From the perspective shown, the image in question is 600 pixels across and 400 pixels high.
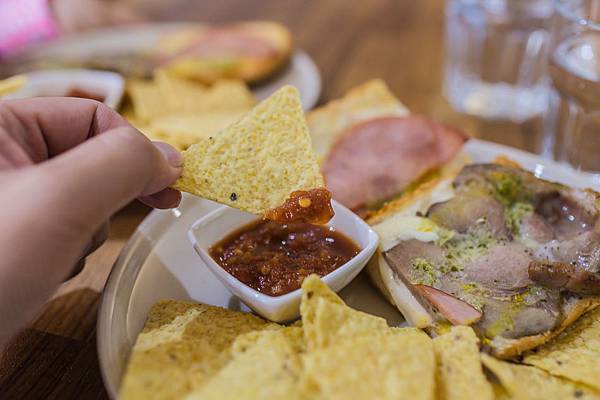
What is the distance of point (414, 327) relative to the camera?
1900 millimetres

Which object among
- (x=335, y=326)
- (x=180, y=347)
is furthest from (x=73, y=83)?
(x=335, y=326)

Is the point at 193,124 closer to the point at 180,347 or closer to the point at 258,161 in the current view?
the point at 258,161

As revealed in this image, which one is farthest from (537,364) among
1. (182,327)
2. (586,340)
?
(182,327)

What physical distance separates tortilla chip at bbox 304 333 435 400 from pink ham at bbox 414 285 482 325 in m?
Result: 0.23

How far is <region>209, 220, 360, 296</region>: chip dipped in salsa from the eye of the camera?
75.6 inches

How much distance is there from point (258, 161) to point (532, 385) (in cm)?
105

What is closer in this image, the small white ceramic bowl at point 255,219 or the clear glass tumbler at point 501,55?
the small white ceramic bowl at point 255,219

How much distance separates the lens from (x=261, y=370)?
61.0 inches

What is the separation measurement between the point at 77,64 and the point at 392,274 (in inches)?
111

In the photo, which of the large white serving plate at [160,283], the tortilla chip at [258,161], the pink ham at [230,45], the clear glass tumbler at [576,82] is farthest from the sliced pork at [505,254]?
the pink ham at [230,45]

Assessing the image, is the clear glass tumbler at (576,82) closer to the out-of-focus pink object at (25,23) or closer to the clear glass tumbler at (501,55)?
the clear glass tumbler at (501,55)

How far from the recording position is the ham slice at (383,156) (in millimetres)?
2523

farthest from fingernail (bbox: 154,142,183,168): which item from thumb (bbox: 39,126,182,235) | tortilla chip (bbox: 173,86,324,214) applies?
thumb (bbox: 39,126,182,235)

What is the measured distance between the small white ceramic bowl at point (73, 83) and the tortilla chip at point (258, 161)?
5.22 feet
